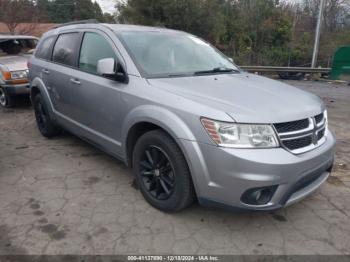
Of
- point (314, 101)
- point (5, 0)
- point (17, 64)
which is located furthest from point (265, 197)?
point (5, 0)

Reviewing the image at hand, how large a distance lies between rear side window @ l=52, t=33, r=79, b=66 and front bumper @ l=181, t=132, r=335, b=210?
2.36m

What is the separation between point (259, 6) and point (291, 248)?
22.8 m

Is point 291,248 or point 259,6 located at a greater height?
point 259,6

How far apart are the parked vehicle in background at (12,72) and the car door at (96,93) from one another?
3.25 m

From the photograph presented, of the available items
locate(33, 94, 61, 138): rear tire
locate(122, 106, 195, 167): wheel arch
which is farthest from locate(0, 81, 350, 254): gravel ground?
locate(33, 94, 61, 138): rear tire

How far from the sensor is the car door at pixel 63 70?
4254 mm

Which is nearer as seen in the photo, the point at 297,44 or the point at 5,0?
the point at 5,0

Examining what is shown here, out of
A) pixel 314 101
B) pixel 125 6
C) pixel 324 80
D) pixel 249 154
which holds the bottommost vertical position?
pixel 324 80

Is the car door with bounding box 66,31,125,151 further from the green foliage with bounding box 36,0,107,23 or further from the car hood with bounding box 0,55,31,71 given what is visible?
the green foliage with bounding box 36,0,107,23

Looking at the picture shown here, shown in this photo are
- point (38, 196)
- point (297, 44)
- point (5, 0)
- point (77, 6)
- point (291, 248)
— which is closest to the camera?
point (291, 248)

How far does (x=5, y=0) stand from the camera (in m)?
17.2

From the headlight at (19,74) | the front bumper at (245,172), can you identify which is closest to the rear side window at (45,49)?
the headlight at (19,74)

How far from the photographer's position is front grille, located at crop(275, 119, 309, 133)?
103 inches

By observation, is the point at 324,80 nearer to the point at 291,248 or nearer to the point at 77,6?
the point at 291,248
